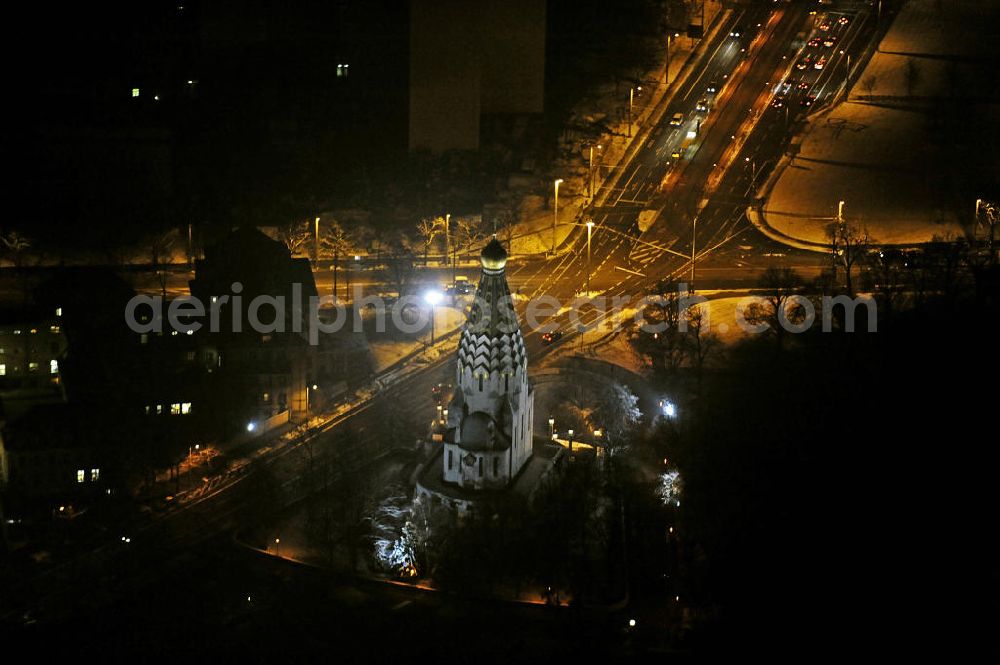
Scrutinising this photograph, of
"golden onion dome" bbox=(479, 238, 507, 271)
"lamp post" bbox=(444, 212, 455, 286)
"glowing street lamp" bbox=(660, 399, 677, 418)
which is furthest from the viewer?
"lamp post" bbox=(444, 212, 455, 286)

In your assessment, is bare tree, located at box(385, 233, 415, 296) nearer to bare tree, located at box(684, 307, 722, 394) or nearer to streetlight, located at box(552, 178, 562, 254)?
streetlight, located at box(552, 178, 562, 254)

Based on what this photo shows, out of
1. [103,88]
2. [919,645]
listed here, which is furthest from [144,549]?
[103,88]

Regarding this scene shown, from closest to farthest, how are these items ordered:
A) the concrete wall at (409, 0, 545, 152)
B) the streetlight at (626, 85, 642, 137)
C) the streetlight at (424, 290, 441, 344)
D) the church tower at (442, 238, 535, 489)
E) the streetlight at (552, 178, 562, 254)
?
the church tower at (442, 238, 535, 489)
the streetlight at (424, 290, 441, 344)
the streetlight at (552, 178, 562, 254)
the concrete wall at (409, 0, 545, 152)
the streetlight at (626, 85, 642, 137)

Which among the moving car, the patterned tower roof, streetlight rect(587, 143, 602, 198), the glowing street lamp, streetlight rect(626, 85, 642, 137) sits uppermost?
streetlight rect(626, 85, 642, 137)

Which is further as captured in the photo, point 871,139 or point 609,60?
point 609,60

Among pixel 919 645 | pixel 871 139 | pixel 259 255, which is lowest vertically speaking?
pixel 919 645

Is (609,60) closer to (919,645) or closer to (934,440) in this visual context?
(934,440)

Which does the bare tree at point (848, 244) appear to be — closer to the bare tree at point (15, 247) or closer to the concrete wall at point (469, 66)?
the concrete wall at point (469, 66)

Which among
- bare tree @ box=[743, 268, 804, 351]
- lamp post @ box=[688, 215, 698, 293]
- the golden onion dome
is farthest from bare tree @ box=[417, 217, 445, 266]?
the golden onion dome
